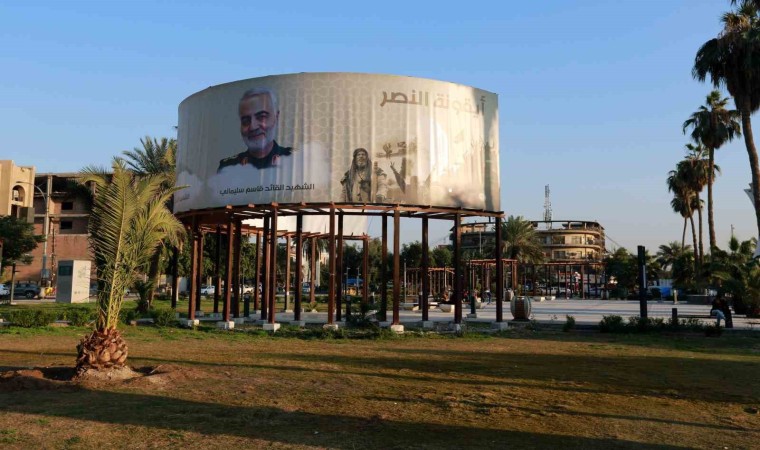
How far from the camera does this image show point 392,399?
38.0 ft

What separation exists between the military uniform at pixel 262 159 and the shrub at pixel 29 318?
971cm

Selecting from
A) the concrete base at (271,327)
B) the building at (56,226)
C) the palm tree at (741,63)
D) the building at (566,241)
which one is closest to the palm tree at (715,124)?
the palm tree at (741,63)

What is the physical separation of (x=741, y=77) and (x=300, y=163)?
25.7 metres

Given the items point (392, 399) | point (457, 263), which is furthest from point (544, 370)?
point (457, 263)

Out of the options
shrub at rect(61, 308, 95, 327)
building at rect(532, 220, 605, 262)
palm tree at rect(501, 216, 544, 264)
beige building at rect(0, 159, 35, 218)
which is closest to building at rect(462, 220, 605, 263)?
building at rect(532, 220, 605, 262)

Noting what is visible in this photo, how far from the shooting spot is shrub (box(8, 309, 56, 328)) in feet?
84.9

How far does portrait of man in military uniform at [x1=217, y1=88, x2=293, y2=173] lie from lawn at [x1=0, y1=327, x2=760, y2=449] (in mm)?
9022

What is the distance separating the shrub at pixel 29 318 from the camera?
25875 millimetres

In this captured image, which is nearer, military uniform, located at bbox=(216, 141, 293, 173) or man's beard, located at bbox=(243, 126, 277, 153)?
military uniform, located at bbox=(216, 141, 293, 173)

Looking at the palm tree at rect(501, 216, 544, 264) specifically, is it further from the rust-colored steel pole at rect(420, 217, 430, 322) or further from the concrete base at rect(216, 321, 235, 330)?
the concrete base at rect(216, 321, 235, 330)

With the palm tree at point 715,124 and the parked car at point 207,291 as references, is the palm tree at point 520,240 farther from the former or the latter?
the parked car at point 207,291

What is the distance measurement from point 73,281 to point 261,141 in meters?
26.0

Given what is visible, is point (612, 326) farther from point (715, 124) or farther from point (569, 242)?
point (569, 242)

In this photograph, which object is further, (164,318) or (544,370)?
(164,318)
